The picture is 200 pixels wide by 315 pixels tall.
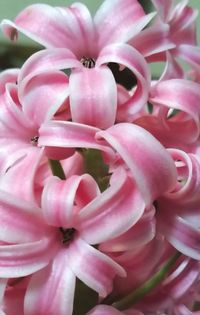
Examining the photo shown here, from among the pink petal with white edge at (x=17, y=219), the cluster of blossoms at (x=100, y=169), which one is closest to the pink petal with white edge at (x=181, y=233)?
the cluster of blossoms at (x=100, y=169)

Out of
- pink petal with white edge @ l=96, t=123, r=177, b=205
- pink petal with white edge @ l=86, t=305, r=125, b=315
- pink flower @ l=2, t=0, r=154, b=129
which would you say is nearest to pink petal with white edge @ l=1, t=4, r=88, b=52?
pink flower @ l=2, t=0, r=154, b=129

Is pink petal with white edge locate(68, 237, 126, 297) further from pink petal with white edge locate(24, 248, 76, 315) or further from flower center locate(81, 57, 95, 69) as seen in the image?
flower center locate(81, 57, 95, 69)

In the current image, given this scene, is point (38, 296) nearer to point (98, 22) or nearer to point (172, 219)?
point (172, 219)

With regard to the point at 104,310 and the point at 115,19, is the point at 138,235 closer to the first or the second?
the point at 104,310

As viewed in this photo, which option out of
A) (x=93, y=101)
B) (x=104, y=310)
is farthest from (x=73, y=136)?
(x=104, y=310)

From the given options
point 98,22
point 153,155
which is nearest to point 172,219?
point 153,155

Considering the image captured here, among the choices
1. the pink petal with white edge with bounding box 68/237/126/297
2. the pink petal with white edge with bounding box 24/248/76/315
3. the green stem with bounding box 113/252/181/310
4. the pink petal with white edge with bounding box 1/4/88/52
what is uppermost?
the pink petal with white edge with bounding box 1/4/88/52

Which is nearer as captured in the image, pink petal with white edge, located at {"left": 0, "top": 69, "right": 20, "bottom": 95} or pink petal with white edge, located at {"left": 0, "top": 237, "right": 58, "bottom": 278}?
pink petal with white edge, located at {"left": 0, "top": 237, "right": 58, "bottom": 278}
